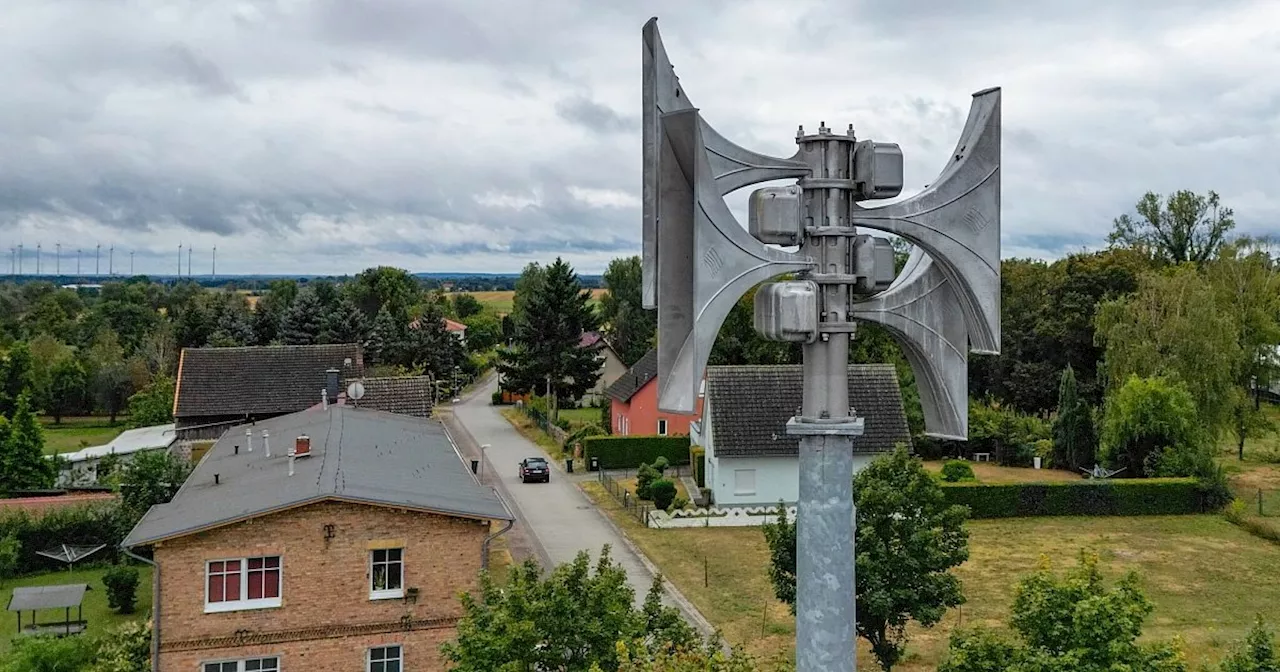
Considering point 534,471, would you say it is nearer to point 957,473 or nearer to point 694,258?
point 957,473

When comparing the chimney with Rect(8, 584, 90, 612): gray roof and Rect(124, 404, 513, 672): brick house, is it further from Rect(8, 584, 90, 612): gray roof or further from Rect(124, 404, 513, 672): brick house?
Rect(124, 404, 513, 672): brick house

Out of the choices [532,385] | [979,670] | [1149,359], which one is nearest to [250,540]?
[979,670]

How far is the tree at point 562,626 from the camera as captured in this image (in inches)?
435

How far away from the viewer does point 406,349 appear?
2950 inches

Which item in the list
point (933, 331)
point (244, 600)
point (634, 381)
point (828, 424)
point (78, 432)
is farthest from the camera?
point (78, 432)

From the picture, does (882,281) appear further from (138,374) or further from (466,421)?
(138,374)

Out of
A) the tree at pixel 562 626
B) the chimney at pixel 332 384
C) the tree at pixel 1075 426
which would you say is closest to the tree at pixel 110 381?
the chimney at pixel 332 384

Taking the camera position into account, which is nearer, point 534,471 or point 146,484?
point 146,484

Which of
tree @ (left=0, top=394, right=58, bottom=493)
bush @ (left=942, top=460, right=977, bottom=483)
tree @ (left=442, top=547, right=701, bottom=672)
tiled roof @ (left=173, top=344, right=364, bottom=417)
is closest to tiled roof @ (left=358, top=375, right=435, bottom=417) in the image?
tiled roof @ (left=173, top=344, right=364, bottom=417)

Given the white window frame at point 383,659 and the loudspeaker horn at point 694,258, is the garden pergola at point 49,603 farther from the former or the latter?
the loudspeaker horn at point 694,258

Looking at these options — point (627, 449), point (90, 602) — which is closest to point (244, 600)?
point (90, 602)

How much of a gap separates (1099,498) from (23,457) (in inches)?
1598

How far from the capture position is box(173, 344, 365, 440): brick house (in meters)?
41.7

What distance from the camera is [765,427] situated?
37250mm
